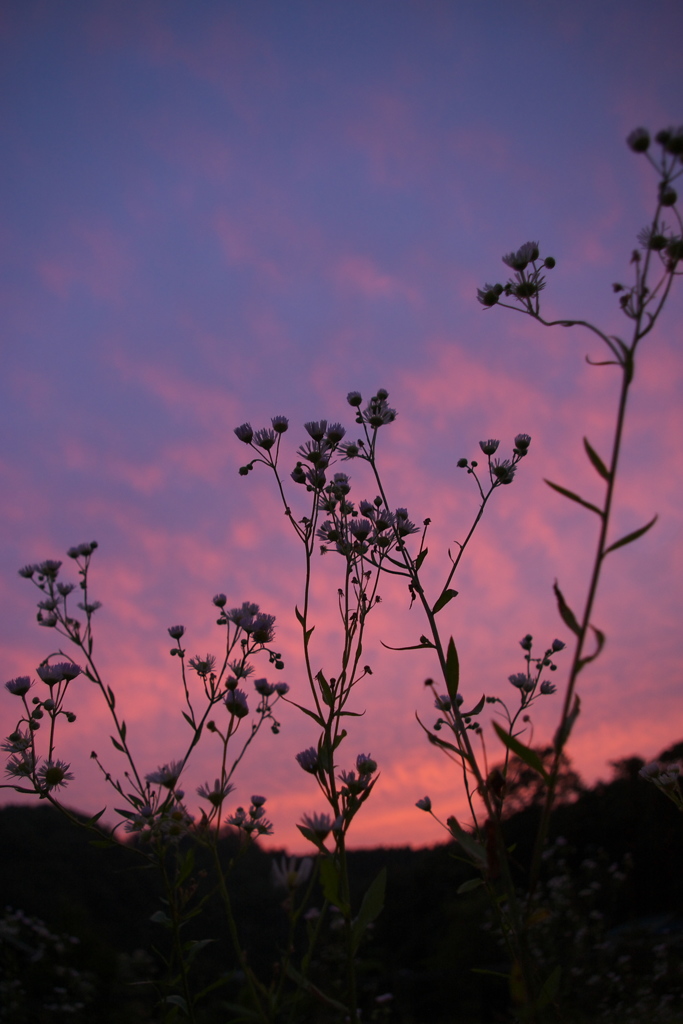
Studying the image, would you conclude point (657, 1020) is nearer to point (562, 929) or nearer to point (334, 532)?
point (562, 929)

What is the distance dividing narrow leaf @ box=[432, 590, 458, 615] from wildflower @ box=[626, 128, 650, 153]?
3.93 ft

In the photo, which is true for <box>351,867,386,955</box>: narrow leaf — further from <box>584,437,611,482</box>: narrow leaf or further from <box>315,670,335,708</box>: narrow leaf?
<box>584,437,611,482</box>: narrow leaf

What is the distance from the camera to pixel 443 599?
1985mm

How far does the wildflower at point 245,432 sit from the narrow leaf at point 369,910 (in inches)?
68.4

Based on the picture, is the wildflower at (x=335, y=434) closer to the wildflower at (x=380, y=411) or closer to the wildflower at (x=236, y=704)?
the wildflower at (x=380, y=411)

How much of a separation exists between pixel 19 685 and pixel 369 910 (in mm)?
2012

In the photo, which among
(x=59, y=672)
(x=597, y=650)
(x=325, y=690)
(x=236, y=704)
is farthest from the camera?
(x=59, y=672)

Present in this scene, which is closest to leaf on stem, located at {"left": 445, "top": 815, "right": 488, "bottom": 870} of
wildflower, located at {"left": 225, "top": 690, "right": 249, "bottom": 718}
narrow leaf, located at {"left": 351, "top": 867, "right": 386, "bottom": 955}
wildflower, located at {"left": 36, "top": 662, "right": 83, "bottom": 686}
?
narrow leaf, located at {"left": 351, "top": 867, "right": 386, "bottom": 955}

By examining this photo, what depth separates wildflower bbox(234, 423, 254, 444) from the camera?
2.75 meters

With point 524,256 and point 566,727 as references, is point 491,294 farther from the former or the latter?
point 566,727

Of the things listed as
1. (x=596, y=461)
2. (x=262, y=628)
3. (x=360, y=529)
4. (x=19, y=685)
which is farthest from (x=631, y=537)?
(x=19, y=685)

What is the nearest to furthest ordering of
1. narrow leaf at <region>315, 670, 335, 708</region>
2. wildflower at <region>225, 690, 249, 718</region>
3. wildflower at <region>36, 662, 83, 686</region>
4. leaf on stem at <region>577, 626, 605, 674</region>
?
leaf on stem at <region>577, 626, 605, 674</region> → narrow leaf at <region>315, 670, 335, 708</region> → wildflower at <region>225, 690, 249, 718</region> → wildflower at <region>36, 662, 83, 686</region>

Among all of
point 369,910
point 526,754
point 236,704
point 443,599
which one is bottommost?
point 369,910

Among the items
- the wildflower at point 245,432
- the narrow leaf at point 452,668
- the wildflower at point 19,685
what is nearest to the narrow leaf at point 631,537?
the narrow leaf at point 452,668
